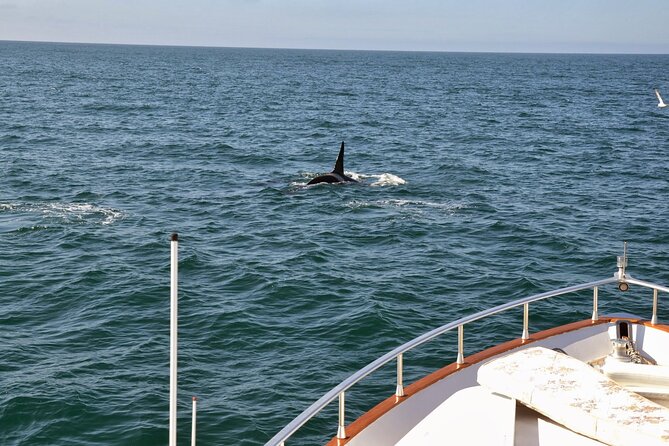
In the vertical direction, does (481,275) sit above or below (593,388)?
below

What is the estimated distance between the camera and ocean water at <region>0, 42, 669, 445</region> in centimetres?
2011

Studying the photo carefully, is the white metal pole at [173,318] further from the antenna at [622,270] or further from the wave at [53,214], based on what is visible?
the wave at [53,214]

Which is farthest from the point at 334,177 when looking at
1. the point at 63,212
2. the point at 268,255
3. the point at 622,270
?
the point at 622,270

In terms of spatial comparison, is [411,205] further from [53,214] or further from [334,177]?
[53,214]

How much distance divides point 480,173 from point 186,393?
35303 millimetres

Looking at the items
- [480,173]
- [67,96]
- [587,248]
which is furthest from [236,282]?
[67,96]

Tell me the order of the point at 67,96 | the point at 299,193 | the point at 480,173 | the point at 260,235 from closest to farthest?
the point at 260,235 < the point at 299,193 < the point at 480,173 < the point at 67,96

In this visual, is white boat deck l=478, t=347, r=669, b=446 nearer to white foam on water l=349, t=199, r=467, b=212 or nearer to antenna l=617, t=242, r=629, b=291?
antenna l=617, t=242, r=629, b=291

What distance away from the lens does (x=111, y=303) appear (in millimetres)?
26203

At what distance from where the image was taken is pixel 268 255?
3247 centimetres

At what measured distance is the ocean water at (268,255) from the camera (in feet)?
66.0

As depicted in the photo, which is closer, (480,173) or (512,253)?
(512,253)

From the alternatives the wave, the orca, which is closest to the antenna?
the wave

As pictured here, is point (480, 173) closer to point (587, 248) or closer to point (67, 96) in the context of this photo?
point (587, 248)
